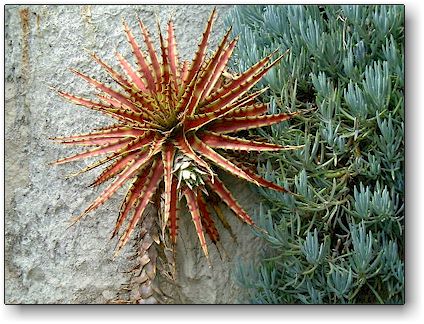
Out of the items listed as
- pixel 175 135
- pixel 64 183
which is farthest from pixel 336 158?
pixel 64 183

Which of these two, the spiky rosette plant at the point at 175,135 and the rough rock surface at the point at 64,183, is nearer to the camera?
the spiky rosette plant at the point at 175,135

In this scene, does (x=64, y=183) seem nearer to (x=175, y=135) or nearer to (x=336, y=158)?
(x=175, y=135)

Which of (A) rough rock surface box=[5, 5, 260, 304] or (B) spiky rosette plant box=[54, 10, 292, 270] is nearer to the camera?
(B) spiky rosette plant box=[54, 10, 292, 270]

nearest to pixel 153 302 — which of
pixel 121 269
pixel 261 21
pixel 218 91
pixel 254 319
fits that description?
pixel 121 269

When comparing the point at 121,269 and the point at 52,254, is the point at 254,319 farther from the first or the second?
the point at 52,254

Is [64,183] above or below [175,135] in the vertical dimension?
below

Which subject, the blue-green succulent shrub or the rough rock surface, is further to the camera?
the rough rock surface
